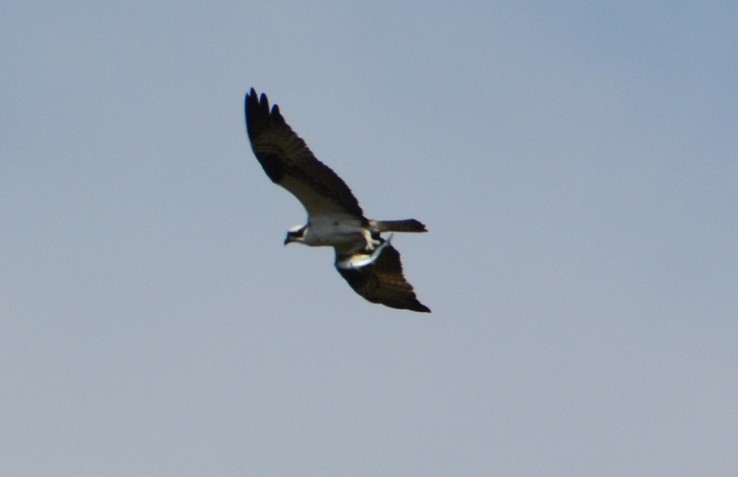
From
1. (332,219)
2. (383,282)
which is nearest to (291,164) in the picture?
(332,219)

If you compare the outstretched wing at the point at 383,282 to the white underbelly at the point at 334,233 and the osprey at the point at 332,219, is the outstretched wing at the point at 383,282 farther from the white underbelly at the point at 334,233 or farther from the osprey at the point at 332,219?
the white underbelly at the point at 334,233

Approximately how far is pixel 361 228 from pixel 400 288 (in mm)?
1057

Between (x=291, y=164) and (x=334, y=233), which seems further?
(x=334, y=233)

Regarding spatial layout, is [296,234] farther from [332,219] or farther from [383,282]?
[383,282]

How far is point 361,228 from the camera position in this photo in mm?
34781

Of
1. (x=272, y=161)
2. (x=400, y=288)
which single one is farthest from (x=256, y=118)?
(x=400, y=288)

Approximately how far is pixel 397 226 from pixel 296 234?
1.43 m

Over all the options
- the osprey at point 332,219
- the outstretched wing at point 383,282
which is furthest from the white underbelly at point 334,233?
the outstretched wing at point 383,282

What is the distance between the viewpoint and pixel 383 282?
116ft

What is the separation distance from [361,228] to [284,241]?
1024mm

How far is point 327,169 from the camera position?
3444 cm

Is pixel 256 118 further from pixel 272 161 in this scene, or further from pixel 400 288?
pixel 400 288

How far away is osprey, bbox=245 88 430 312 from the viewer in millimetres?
34344

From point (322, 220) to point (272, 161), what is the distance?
95 centimetres
